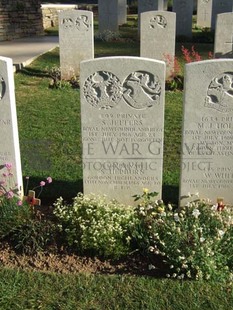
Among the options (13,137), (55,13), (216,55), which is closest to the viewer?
(13,137)

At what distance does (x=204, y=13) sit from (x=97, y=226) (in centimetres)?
2045

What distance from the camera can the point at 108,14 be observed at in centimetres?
1823

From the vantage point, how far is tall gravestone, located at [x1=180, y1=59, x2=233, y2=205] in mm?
4367

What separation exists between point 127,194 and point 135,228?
687 millimetres

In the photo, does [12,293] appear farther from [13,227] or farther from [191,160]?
[191,160]

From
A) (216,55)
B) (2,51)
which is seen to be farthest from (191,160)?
(2,51)

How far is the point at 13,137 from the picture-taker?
4695 millimetres

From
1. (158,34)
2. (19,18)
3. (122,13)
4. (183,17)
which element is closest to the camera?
(158,34)

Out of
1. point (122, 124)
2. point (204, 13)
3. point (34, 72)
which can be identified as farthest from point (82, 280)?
point (204, 13)

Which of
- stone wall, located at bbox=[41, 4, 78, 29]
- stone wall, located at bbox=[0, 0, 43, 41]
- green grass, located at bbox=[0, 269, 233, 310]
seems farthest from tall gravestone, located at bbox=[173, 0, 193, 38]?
green grass, located at bbox=[0, 269, 233, 310]

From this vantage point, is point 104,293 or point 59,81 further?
point 59,81

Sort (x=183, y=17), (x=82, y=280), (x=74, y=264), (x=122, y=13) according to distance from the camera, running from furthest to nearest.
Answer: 1. (x=122, y=13)
2. (x=183, y=17)
3. (x=74, y=264)
4. (x=82, y=280)

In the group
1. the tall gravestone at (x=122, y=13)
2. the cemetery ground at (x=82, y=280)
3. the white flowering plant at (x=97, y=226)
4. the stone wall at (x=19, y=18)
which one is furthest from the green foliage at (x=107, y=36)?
the white flowering plant at (x=97, y=226)

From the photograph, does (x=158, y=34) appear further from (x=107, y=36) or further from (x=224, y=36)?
(x=107, y=36)
